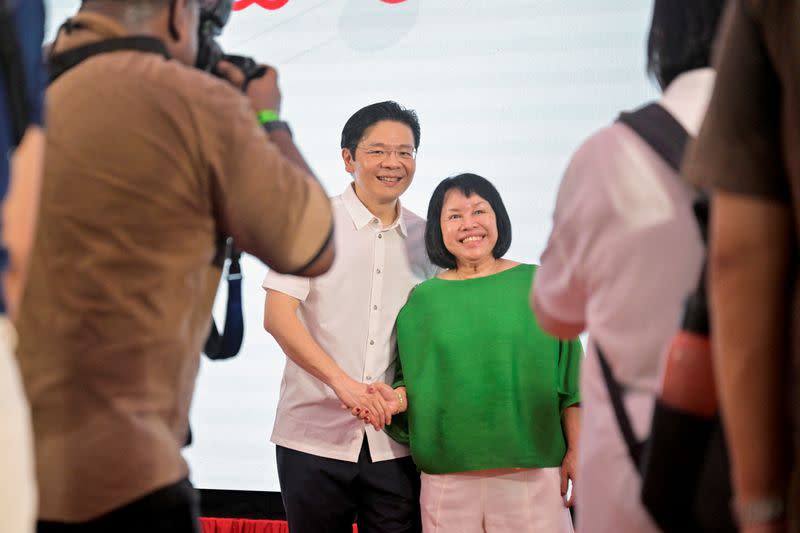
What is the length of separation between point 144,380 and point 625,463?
64 cm

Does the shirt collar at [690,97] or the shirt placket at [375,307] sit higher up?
the shirt collar at [690,97]

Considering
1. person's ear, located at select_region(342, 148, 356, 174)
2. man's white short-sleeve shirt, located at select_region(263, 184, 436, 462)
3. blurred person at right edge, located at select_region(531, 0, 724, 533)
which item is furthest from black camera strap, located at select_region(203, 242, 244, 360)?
person's ear, located at select_region(342, 148, 356, 174)

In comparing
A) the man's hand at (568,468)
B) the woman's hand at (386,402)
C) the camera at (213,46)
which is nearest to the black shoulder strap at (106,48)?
the camera at (213,46)

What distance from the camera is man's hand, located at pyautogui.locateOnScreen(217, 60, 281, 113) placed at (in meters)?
1.42

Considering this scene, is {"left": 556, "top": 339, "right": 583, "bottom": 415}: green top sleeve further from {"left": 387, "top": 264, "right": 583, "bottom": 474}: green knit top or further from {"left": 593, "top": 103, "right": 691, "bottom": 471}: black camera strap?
{"left": 593, "top": 103, "right": 691, "bottom": 471}: black camera strap

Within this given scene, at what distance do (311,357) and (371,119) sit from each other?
77cm

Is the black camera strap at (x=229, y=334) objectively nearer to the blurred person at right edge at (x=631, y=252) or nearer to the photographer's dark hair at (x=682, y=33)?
the blurred person at right edge at (x=631, y=252)

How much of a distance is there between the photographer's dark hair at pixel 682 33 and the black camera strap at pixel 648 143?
0.10 metres

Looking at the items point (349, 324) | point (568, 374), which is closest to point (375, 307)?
point (349, 324)

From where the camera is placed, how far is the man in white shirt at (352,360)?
2.41 meters

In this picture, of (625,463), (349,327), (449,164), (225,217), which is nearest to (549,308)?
(625,463)

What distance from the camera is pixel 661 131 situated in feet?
3.68

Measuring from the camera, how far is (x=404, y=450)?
96.0 inches

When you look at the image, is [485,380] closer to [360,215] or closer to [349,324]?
[349,324]
